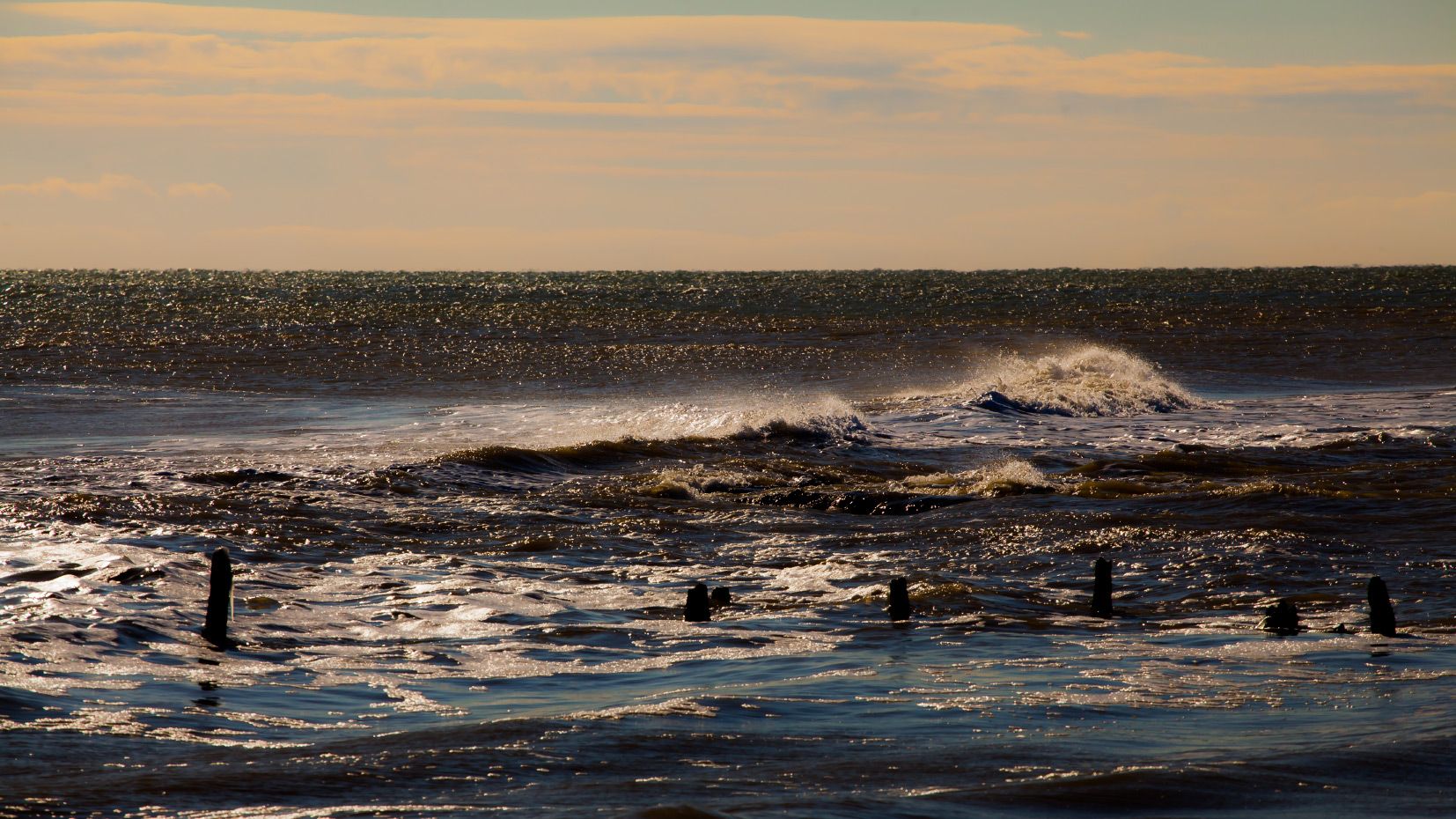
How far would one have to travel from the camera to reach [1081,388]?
38.4 meters

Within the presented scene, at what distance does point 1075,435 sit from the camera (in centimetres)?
3128

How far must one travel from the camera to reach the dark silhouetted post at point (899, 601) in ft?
46.2

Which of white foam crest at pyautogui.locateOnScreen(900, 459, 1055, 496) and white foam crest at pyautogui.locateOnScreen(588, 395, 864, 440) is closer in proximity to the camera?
white foam crest at pyautogui.locateOnScreen(900, 459, 1055, 496)

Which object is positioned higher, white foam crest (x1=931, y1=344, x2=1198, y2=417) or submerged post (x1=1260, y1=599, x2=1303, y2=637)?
white foam crest (x1=931, y1=344, x2=1198, y2=417)

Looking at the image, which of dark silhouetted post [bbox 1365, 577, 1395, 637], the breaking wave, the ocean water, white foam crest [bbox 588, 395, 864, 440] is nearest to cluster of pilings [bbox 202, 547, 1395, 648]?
dark silhouetted post [bbox 1365, 577, 1395, 637]

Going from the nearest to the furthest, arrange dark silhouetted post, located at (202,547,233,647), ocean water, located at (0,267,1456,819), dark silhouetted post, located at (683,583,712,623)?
ocean water, located at (0,267,1456,819) < dark silhouetted post, located at (202,547,233,647) < dark silhouetted post, located at (683,583,712,623)

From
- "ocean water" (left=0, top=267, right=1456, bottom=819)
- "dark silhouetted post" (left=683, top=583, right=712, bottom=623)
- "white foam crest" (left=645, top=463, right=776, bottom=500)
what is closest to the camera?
"ocean water" (left=0, top=267, right=1456, bottom=819)

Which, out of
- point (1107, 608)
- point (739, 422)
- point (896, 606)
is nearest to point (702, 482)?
point (739, 422)

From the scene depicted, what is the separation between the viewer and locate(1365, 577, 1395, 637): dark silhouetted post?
42.9ft

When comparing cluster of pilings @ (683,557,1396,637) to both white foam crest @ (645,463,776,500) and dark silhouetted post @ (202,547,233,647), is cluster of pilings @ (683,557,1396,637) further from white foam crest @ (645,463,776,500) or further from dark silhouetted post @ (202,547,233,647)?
white foam crest @ (645,463,776,500)

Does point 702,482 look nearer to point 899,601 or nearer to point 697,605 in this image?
point 697,605

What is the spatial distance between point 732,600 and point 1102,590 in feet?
12.8

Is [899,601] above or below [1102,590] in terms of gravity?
below

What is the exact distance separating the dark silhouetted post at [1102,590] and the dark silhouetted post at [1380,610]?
2481mm
